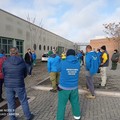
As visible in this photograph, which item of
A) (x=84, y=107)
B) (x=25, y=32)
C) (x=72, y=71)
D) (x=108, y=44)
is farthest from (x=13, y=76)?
(x=108, y=44)

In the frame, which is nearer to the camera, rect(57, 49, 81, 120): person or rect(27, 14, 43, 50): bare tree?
rect(57, 49, 81, 120): person

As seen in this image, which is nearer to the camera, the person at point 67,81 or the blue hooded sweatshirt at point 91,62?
the person at point 67,81

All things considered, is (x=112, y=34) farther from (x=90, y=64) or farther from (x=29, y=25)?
(x=90, y=64)

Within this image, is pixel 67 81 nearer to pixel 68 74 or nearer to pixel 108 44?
pixel 68 74

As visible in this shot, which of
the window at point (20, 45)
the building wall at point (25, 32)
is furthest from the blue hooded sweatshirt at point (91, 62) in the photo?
the window at point (20, 45)

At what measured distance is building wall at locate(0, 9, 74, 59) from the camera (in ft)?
85.0

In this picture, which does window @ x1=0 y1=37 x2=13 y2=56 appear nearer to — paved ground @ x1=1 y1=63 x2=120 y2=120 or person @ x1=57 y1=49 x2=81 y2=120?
paved ground @ x1=1 y1=63 x2=120 y2=120

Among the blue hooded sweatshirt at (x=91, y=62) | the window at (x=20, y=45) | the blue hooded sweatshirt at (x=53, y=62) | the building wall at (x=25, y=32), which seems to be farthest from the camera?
the window at (x=20, y=45)

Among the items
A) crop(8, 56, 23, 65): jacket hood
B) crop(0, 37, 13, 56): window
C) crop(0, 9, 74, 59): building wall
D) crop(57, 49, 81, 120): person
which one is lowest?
crop(57, 49, 81, 120): person

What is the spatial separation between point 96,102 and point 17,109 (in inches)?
108

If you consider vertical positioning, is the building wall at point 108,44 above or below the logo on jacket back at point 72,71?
above

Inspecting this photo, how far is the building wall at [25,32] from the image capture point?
25895 mm

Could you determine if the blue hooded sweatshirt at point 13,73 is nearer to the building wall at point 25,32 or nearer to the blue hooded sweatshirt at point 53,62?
the blue hooded sweatshirt at point 53,62

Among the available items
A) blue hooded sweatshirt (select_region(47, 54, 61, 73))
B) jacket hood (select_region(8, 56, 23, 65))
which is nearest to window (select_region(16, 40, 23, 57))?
blue hooded sweatshirt (select_region(47, 54, 61, 73))
